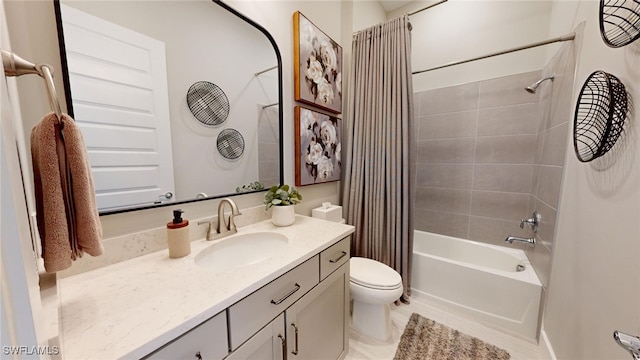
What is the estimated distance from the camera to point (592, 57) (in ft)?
3.66

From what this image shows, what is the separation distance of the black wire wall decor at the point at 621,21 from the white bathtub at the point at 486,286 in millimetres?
1432

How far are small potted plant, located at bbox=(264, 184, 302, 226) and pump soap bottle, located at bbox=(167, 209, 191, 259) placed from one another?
0.49m

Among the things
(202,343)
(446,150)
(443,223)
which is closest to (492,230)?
(443,223)

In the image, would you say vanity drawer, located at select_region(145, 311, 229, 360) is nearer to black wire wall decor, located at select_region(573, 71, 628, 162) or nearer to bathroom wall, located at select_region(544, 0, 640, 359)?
bathroom wall, located at select_region(544, 0, 640, 359)

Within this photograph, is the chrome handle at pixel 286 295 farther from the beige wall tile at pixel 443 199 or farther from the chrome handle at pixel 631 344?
the beige wall tile at pixel 443 199

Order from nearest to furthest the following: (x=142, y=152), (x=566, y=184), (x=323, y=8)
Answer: (x=142, y=152) < (x=566, y=184) < (x=323, y=8)

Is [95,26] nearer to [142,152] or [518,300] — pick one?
[142,152]

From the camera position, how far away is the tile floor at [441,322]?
4.61 ft

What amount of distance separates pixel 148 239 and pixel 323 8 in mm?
1928

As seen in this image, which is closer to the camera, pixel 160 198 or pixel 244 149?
pixel 160 198

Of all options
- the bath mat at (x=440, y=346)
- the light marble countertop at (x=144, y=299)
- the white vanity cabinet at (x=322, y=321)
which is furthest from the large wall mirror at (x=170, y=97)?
the bath mat at (x=440, y=346)

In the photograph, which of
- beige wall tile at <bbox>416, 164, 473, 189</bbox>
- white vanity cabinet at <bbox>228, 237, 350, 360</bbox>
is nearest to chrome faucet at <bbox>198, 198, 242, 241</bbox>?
white vanity cabinet at <bbox>228, 237, 350, 360</bbox>

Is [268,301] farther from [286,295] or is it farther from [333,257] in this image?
[333,257]

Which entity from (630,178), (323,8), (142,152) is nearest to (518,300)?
(630,178)
